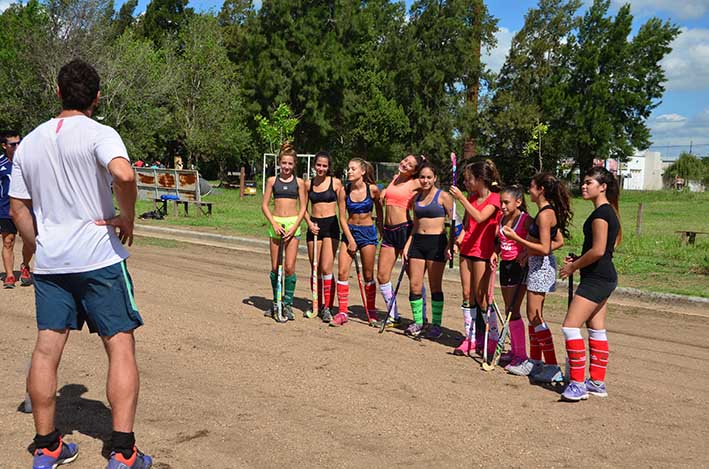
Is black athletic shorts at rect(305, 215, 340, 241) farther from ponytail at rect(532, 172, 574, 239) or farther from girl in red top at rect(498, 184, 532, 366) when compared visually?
ponytail at rect(532, 172, 574, 239)

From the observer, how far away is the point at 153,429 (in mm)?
4617

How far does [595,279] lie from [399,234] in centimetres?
286

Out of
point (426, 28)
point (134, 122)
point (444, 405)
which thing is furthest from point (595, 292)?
point (426, 28)

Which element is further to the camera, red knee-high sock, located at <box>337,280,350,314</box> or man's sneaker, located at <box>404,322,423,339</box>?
red knee-high sock, located at <box>337,280,350,314</box>

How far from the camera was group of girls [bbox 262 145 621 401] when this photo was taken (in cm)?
561

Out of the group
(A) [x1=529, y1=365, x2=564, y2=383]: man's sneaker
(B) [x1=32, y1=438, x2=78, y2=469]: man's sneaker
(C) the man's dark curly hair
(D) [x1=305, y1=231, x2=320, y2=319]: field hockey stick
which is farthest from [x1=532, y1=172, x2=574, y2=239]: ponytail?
(B) [x1=32, y1=438, x2=78, y2=469]: man's sneaker

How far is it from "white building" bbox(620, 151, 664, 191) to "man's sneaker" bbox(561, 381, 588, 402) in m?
86.8

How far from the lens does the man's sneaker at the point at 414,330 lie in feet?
25.0

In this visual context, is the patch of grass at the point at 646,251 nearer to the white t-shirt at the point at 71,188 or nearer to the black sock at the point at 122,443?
the black sock at the point at 122,443

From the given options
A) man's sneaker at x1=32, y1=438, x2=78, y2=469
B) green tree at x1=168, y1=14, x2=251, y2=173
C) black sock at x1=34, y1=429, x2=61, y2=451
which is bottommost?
man's sneaker at x1=32, y1=438, x2=78, y2=469

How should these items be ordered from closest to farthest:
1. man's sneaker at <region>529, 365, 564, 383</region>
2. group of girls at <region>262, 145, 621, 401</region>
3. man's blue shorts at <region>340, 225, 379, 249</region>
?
group of girls at <region>262, 145, 621, 401</region> < man's sneaker at <region>529, 365, 564, 383</region> < man's blue shorts at <region>340, 225, 379, 249</region>

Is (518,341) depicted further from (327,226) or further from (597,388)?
(327,226)

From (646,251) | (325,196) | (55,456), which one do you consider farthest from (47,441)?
(646,251)

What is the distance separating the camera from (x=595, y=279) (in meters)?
5.59
